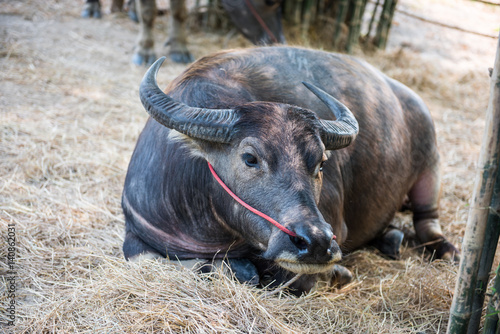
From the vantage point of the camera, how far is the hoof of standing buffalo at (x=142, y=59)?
24.9 ft

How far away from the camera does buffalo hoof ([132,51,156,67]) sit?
7.58m

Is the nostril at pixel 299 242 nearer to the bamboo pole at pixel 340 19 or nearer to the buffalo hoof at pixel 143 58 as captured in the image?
the buffalo hoof at pixel 143 58

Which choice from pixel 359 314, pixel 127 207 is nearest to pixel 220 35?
pixel 127 207

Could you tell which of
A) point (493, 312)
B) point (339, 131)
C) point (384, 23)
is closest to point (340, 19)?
point (384, 23)

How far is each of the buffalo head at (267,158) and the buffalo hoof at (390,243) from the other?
1573mm

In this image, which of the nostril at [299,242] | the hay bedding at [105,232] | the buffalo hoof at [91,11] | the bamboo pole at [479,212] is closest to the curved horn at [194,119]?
the nostril at [299,242]

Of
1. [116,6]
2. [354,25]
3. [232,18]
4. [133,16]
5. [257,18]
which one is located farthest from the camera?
[116,6]

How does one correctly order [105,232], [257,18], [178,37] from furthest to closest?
[257,18] → [178,37] → [105,232]

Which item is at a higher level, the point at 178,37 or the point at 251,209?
the point at 251,209

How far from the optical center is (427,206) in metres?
4.32

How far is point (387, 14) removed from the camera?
32.4 feet

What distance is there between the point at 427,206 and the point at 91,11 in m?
7.43

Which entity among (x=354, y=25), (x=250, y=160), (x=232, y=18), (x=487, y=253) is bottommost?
(x=354, y=25)

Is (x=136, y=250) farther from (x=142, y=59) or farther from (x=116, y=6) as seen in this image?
(x=116, y=6)
